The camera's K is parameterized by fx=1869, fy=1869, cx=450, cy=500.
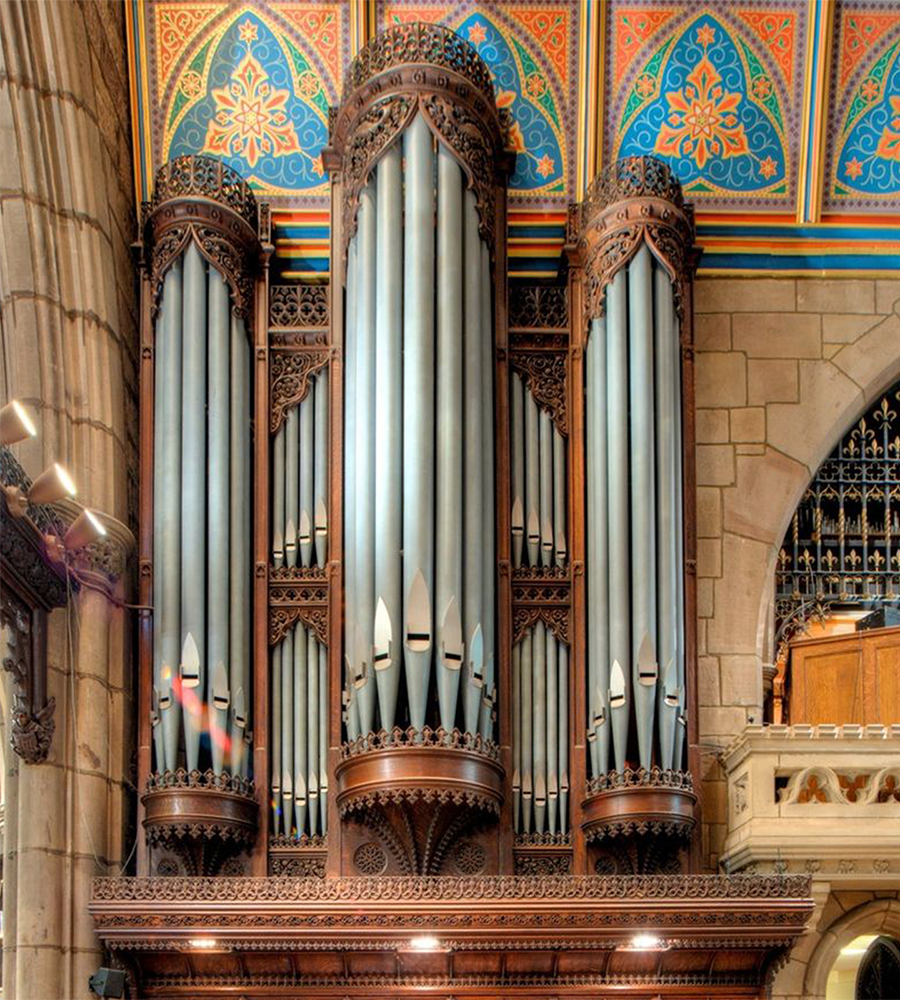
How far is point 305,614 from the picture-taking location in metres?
12.3

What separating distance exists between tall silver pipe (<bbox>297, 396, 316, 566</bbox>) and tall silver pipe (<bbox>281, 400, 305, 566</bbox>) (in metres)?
0.03

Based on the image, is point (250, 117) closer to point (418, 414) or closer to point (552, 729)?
point (418, 414)

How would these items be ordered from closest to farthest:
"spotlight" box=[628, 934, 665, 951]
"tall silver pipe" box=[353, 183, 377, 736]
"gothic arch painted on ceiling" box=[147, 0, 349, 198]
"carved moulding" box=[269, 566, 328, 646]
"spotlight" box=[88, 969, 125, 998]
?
"spotlight" box=[88, 969, 125, 998] → "spotlight" box=[628, 934, 665, 951] → "tall silver pipe" box=[353, 183, 377, 736] → "carved moulding" box=[269, 566, 328, 646] → "gothic arch painted on ceiling" box=[147, 0, 349, 198]

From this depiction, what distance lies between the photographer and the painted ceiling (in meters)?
13.1

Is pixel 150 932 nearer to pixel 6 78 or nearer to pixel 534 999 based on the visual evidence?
pixel 534 999

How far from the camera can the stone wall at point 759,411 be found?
494 inches

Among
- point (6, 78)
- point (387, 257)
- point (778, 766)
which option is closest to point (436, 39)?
point (387, 257)

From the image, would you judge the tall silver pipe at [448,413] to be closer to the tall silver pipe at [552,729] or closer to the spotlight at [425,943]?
the tall silver pipe at [552,729]

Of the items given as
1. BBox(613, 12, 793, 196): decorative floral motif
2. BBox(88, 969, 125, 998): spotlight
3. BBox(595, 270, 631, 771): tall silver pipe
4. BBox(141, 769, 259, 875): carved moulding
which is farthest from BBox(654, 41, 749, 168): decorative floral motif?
BBox(88, 969, 125, 998): spotlight

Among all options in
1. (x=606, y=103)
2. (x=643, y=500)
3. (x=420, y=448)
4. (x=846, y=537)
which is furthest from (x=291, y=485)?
(x=846, y=537)

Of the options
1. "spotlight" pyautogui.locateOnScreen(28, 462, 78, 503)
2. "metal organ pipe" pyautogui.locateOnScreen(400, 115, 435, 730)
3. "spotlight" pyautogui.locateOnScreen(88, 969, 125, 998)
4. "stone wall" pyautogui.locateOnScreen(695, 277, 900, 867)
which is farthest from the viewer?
"stone wall" pyautogui.locateOnScreen(695, 277, 900, 867)

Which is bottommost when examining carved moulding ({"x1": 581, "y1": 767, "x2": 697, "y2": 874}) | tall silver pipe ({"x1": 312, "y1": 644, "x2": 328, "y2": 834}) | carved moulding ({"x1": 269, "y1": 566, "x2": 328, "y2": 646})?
carved moulding ({"x1": 581, "y1": 767, "x2": 697, "y2": 874})

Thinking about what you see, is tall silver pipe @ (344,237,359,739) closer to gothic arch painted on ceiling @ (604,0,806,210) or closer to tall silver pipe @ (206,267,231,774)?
tall silver pipe @ (206,267,231,774)

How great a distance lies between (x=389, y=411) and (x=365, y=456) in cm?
33
